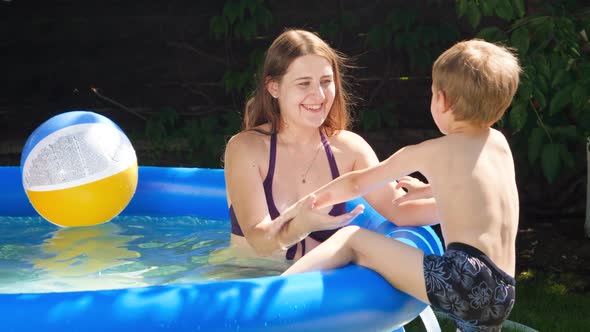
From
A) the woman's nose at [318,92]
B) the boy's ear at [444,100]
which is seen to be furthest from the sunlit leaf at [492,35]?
the boy's ear at [444,100]

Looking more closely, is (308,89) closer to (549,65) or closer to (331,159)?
(331,159)

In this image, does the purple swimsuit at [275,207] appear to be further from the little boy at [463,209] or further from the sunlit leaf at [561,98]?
the sunlit leaf at [561,98]

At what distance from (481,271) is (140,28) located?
3.75 metres

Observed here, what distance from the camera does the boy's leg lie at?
2.71 m

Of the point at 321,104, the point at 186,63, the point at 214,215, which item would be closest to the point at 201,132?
the point at 186,63

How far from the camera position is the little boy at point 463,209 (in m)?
2.67

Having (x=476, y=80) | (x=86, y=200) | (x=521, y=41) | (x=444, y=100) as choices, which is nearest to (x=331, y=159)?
(x=444, y=100)

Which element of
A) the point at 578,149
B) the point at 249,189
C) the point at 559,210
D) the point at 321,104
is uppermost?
the point at 321,104

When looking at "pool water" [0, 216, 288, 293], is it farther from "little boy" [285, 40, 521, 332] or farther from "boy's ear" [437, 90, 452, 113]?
"boy's ear" [437, 90, 452, 113]

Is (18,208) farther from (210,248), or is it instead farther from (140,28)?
(140,28)

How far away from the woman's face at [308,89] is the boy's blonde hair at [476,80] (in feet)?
1.83

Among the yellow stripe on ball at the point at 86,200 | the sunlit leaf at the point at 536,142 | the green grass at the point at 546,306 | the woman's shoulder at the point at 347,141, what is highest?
the woman's shoulder at the point at 347,141

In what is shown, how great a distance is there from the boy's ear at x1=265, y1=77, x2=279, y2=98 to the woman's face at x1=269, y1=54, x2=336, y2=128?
3 cm

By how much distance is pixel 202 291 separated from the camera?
8.15 feet
